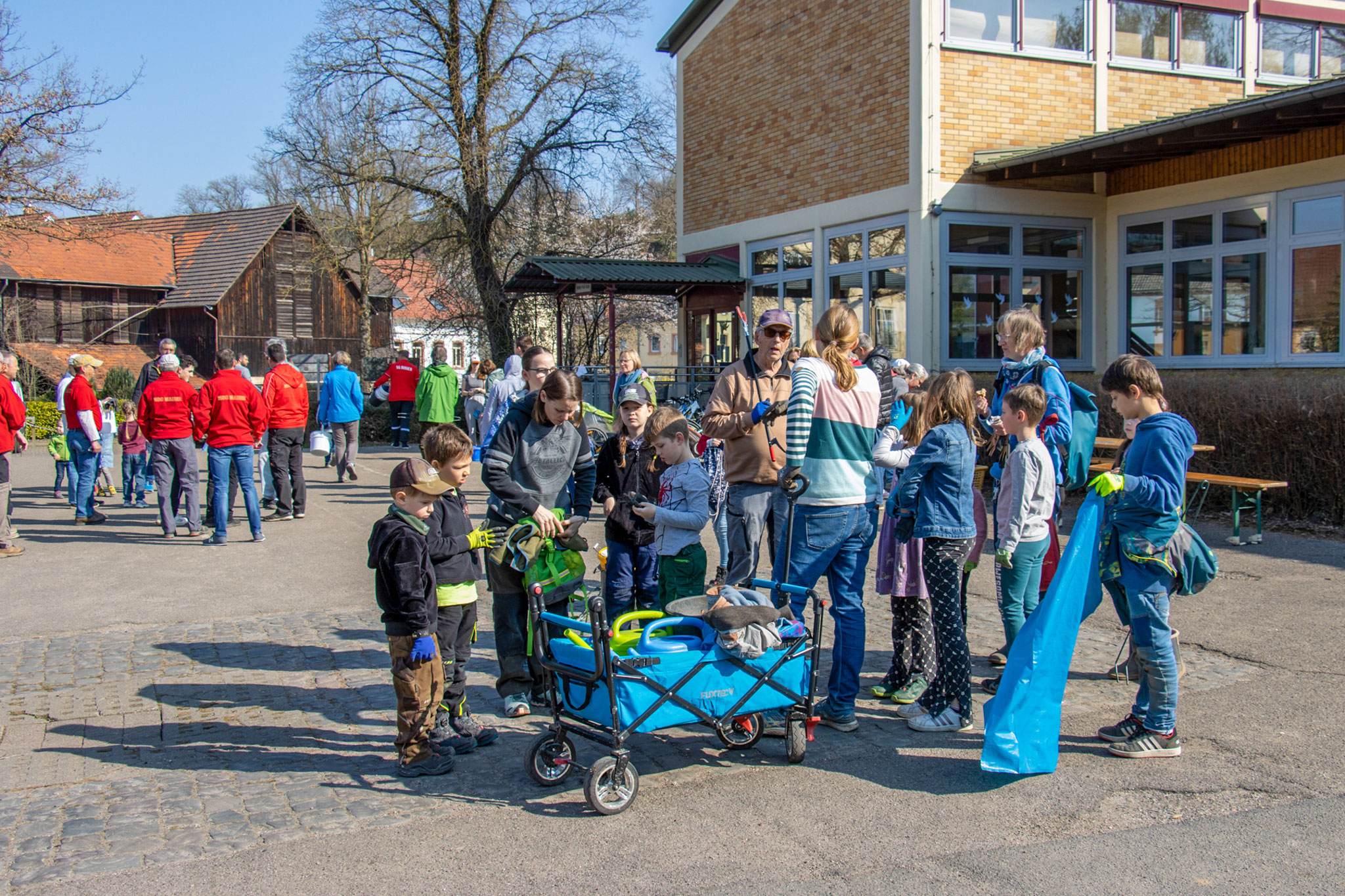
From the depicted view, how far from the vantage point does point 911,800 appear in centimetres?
409

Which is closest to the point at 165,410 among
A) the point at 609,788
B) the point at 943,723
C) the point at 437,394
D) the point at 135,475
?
the point at 135,475

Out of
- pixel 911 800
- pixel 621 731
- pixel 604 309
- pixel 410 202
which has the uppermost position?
pixel 410 202

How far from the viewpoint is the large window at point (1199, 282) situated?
1383 cm

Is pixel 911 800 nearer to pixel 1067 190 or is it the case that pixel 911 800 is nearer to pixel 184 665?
pixel 184 665

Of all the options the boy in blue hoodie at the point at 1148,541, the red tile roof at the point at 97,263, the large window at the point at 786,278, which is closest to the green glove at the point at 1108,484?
the boy in blue hoodie at the point at 1148,541

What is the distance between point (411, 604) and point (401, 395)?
15.9 meters

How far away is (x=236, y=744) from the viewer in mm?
4836

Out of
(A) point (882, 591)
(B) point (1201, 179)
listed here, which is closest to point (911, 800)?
(A) point (882, 591)

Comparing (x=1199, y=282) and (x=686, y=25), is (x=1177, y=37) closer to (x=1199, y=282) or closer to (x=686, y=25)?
(x=1199, y=282)

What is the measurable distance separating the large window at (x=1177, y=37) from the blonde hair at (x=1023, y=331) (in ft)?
42.5

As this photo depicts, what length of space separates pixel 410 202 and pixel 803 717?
26.9 meters

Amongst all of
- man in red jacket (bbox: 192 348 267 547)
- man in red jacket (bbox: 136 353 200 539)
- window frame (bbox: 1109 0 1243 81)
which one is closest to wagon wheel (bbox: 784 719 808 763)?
man in red jacket (bbox: 192 348 267 547)

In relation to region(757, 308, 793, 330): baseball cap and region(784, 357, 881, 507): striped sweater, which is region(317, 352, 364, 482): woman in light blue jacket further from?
region(784, 357, 881, 507): striped sweater

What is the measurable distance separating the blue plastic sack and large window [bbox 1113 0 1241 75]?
585 inches
